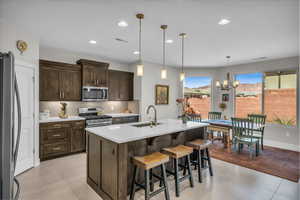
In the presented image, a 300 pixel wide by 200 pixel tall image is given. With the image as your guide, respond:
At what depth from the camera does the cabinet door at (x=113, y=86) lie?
5.24 m

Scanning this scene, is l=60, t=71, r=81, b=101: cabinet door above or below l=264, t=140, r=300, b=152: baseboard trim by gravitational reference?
above

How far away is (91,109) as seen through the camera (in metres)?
4.96

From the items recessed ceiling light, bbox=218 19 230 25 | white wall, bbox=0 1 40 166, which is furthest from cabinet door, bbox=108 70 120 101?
recessed ceiling light, bbox=218 19 230 25

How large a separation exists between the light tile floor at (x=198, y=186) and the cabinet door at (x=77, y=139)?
72 cm

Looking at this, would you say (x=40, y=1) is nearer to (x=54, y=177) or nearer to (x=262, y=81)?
(x=54, y=177)

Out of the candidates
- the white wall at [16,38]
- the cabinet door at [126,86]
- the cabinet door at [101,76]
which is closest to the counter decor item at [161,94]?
the cabinet door at [126,86]

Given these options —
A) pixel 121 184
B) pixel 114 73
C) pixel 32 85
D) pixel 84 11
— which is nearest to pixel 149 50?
pixel 114 73

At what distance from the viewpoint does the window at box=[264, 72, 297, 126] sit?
491 centimetres

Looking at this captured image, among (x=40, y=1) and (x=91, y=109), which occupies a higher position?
(x=40, y=1)

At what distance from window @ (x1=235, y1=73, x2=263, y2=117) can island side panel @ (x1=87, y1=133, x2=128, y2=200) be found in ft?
17.8

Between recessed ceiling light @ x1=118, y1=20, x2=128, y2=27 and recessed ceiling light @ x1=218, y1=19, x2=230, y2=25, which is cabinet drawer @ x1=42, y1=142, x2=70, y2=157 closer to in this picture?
recessed ceiling light @ x1=118, y1=20, x2=128, y2=27

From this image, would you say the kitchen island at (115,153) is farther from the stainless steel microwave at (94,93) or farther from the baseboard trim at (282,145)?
the baseboard trim at (282,145)

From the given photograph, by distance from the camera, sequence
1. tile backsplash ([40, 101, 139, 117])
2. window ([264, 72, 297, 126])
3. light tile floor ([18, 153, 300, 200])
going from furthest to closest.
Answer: window ([264, 72, 297, 126]) < tile backsplash ([40, 101, 139, 117]) < light tile floor ([18, 153, 300, 200])

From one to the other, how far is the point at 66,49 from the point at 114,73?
157 cm
